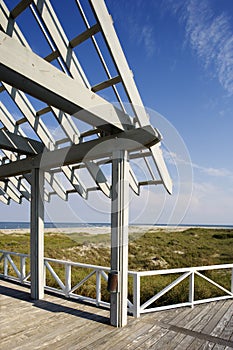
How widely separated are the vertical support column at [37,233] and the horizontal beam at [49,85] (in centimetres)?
207

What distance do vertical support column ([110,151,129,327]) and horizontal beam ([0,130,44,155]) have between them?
1752 mm

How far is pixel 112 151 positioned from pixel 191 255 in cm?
1259

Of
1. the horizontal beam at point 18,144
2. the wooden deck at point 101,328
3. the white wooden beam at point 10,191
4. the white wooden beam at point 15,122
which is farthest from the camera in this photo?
the white wooden beam at point 10,191

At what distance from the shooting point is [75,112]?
9.81 ft

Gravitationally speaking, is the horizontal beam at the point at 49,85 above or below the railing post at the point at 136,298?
above

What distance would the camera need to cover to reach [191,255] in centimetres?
1448

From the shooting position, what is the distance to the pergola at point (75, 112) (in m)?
2.55

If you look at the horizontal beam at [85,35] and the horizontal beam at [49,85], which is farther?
the horizontal beam at [85,35]

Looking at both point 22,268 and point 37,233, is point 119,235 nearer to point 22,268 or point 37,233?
point 37,233

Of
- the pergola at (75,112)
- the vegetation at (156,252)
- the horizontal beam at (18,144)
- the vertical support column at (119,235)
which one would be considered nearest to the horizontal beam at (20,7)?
the pergola at (75,112)

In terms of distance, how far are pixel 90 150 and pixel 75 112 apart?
Answer: 3.26 feet

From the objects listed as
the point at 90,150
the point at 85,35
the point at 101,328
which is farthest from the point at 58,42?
the point at 101,328

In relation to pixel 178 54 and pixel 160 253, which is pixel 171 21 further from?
pixel 160 253

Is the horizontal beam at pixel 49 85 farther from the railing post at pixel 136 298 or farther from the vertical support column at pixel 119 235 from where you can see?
the railing post at pixel 136 298
